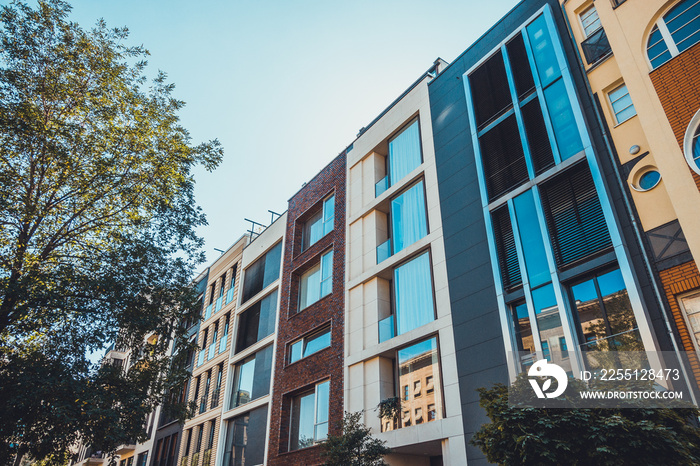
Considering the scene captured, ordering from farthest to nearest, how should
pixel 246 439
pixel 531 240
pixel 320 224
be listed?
pixel 320 224, pixel 246 439, pixel 531 240

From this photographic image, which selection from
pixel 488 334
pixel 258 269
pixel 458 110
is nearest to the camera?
pixel 488 334

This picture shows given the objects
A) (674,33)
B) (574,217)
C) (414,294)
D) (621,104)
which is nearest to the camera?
(674,33)

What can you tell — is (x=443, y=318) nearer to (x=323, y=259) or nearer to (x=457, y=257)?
(x=457, y=257)

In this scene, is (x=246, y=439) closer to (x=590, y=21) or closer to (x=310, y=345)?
(x=310, y=345)

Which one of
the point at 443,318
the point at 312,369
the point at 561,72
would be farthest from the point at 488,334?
the point at 312,369

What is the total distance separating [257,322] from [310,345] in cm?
629

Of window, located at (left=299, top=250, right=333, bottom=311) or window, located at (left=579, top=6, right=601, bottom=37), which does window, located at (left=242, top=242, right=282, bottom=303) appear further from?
window, located at (left=579, top=6, right=601, bottom=37)

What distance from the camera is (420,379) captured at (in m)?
16.1

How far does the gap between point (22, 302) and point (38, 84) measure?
21.6 feet

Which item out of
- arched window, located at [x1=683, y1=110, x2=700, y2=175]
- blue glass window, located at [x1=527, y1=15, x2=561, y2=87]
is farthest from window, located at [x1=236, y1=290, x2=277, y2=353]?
arched window, located at [x1=683, y1=110, x2=700, y2=175]

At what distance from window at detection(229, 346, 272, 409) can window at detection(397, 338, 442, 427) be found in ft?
32.9

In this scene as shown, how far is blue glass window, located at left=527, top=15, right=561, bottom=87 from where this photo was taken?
15.1 meters

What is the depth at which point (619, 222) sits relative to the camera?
12.0m

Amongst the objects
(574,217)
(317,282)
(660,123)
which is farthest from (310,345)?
(660,123)
